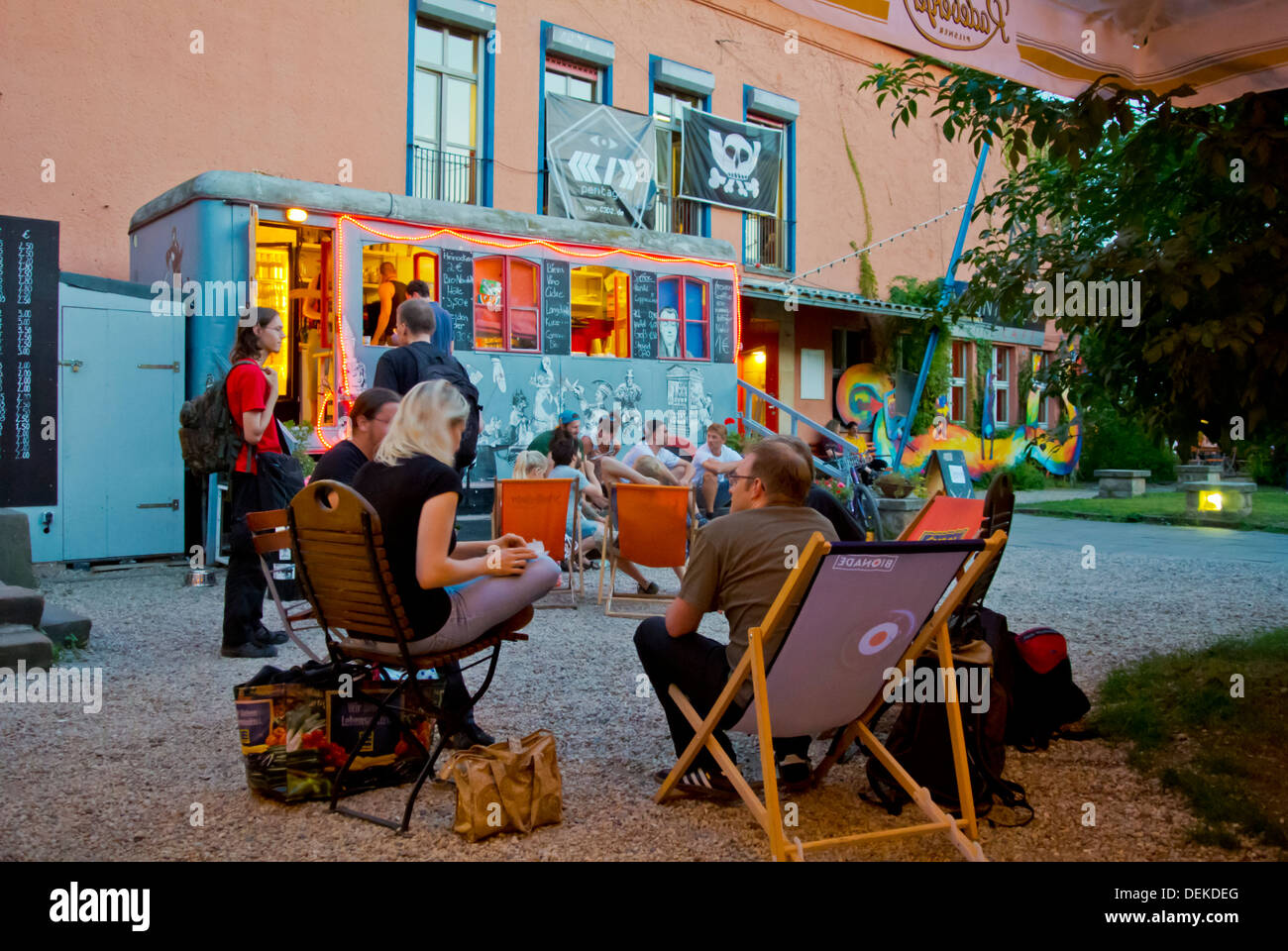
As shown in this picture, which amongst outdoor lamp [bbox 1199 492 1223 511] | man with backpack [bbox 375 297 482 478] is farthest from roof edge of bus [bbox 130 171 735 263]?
outdoor lamp [bbox 1199 492 1223 511]

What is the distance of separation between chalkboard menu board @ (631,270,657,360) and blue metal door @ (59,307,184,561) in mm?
4690

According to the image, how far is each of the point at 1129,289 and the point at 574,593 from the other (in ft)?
15.3

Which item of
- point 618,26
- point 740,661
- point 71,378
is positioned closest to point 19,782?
point 740,661

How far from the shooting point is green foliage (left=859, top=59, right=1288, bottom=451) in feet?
11.6

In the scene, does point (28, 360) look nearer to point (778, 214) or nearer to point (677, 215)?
point (677, 215)

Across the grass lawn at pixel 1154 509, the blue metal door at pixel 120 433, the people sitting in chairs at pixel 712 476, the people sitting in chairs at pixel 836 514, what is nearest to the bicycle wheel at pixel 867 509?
the people sitting in chairs at pixel 712 476

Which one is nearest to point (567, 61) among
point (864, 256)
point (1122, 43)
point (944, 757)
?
point (864, 256)

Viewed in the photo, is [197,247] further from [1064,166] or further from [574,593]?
[1064,166]

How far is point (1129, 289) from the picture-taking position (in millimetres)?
3902

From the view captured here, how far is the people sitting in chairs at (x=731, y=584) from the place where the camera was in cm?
314

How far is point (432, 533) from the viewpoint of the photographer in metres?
3.17

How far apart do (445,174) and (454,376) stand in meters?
8.54
